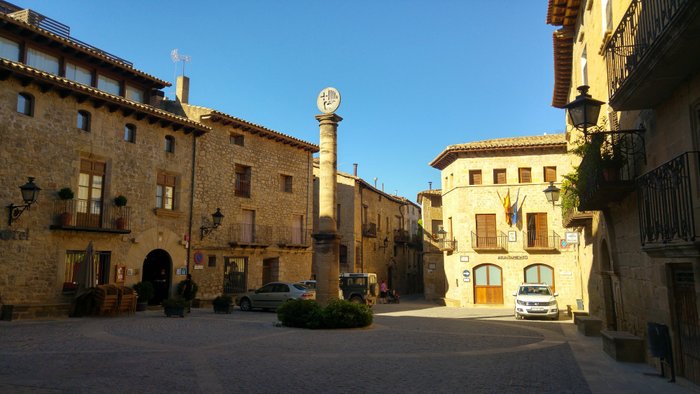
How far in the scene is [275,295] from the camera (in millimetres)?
22812

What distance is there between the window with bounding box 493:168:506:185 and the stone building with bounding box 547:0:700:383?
63.3 feet

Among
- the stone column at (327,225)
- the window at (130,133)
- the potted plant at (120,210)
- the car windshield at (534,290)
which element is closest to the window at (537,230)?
the car windshield at (534,290)

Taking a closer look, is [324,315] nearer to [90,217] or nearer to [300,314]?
[300,314]

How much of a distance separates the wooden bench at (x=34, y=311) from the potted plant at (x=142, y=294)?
2.89m

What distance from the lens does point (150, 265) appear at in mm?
23688

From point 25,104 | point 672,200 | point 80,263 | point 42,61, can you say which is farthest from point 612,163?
point 42,61

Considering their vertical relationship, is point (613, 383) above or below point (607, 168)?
below

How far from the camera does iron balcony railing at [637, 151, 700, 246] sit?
688cm

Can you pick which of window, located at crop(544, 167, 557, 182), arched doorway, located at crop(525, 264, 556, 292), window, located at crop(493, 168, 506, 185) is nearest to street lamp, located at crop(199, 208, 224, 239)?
window, located at crop(493, 168, 506, 185)

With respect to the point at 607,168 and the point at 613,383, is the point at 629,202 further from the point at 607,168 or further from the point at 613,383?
the point at 613,383

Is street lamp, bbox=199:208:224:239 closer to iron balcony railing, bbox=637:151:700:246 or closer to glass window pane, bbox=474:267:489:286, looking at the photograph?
glass window pane, bbox=474:267:489:286

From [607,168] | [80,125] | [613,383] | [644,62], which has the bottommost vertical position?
[613,383]

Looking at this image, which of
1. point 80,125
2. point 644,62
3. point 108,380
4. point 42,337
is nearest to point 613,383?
point 644,62

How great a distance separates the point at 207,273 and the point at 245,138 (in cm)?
759
